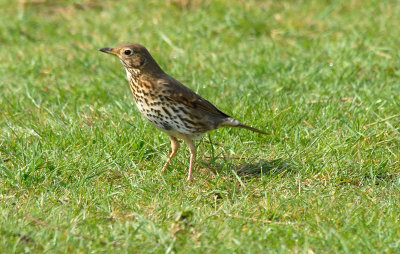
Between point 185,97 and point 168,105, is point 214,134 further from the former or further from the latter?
point 168,105

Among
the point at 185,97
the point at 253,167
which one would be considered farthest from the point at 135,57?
the point at 253,167

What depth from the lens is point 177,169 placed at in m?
5.71

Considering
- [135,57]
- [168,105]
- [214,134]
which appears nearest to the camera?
[168,105]

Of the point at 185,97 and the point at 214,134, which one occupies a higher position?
the point at 185,97

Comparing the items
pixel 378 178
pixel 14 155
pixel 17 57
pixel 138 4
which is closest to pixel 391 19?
pixel 138 4

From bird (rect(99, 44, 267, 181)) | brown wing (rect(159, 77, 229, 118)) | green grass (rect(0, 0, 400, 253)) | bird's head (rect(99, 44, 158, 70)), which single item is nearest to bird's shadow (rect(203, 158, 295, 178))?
green grass (rect(0, 0, 400, 253))

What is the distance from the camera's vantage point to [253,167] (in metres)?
5.74

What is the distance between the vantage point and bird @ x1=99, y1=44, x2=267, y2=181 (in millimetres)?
5438

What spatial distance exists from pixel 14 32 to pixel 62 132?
412 centimetres

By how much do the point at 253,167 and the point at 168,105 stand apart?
956 millimetres

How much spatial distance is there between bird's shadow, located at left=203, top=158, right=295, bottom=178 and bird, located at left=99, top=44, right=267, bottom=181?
24 centimetres

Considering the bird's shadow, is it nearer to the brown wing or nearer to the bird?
the bird

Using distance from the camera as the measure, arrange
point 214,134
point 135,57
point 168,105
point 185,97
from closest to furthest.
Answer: point 168,105, point 185,97, point 135,57, point 214,134

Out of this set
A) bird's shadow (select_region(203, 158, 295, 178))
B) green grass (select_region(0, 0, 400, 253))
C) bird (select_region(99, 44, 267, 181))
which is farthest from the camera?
bird's shadow (select_region(203, 158, 295, 178))
